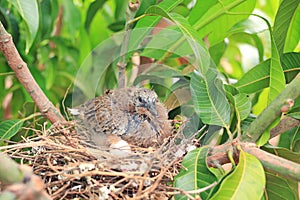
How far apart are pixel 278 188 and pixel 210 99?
376 mm

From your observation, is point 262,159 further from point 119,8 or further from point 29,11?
point 119,8

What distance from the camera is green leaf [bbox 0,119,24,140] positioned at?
199 cm

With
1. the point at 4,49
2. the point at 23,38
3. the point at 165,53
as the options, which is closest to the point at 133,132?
the point at 165,53

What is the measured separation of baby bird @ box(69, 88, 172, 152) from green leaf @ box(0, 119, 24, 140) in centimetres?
23

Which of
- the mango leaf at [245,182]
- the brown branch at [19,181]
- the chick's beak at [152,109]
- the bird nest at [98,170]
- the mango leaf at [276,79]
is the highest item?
the brown branch at [19,181]

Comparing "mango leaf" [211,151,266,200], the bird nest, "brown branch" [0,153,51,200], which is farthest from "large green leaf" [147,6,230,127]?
"brown branch" [0,153,51,200]

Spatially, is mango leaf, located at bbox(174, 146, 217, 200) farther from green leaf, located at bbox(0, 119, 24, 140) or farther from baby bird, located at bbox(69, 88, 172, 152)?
green leaf, located at bbox(0, 119, 24, 140)

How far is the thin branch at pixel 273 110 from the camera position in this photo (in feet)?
4.86

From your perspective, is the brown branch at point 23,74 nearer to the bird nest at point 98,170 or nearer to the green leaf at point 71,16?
the bird nest at point 98,170

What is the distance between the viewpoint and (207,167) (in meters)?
1.54

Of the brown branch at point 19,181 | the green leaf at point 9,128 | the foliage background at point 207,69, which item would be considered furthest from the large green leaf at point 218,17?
the brown branch at point 19,181

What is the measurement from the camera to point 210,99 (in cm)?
187

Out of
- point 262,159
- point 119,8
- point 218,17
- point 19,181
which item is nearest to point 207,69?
point 262,159

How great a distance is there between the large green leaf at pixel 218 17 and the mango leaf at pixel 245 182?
2.74 feet
